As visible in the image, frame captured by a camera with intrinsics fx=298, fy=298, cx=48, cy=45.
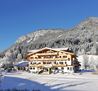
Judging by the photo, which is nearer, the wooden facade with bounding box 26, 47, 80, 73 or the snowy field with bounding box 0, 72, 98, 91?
the snowy field with bounding box 0, 72, 98, 91

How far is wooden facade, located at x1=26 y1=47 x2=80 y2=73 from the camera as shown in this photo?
9731 centimetres

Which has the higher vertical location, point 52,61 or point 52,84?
point 52,61

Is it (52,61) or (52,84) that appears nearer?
(52,84)

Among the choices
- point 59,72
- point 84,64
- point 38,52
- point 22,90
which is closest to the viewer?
point 22,90

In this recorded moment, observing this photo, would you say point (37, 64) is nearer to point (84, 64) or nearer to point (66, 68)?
point (66, 68)

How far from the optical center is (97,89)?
46.3 metres

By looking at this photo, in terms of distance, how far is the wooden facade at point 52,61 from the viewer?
97312mm

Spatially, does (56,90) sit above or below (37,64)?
below

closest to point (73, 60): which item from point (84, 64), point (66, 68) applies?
point (66, 68)

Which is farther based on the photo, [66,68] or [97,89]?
[66,68]

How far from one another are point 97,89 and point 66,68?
5085cm

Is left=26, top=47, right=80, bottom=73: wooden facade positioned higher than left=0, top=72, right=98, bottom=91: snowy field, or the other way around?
left=26, top=47, right=80, bottom=73: wooden facade

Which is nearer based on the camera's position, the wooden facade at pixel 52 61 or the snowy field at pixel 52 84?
the snowy field at pixel 52 84

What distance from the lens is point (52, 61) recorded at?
99.8 meters
